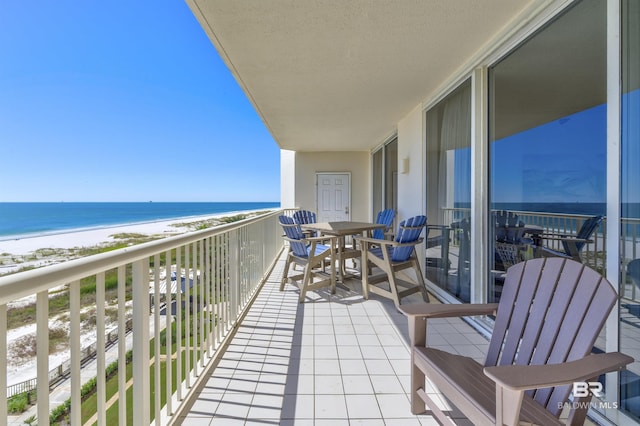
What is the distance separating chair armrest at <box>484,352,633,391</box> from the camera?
2.98 feet

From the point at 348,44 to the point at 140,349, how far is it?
7.96 feet

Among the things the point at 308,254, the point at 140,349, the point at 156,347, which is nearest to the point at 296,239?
the point at 308,254

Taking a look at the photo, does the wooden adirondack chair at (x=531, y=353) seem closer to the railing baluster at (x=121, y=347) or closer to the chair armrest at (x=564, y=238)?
the chair armrest at (x=564, y=238)

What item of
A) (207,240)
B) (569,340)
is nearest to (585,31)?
(569,340)

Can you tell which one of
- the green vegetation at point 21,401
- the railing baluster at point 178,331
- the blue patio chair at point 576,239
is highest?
the blue patio chair at point 576,239

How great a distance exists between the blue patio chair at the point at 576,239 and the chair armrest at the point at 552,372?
84 centimetres

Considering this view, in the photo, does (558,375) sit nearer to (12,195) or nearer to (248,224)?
(248,224)

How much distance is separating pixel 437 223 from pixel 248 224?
2.16m

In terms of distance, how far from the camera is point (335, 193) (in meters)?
7.64

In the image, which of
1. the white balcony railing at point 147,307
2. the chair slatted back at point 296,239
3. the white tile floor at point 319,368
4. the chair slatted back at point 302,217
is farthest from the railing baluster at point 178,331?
the chair slatted back at point 302,217

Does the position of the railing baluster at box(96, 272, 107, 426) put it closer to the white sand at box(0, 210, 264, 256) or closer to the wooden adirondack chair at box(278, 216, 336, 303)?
the wooden adirondack chair at box(278, 216, 336, 303)

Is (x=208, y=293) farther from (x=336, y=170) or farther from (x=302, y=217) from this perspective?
(x=336, y=170)

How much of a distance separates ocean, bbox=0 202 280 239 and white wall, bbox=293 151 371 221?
21.9m

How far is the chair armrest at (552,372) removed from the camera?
91 centimetres
